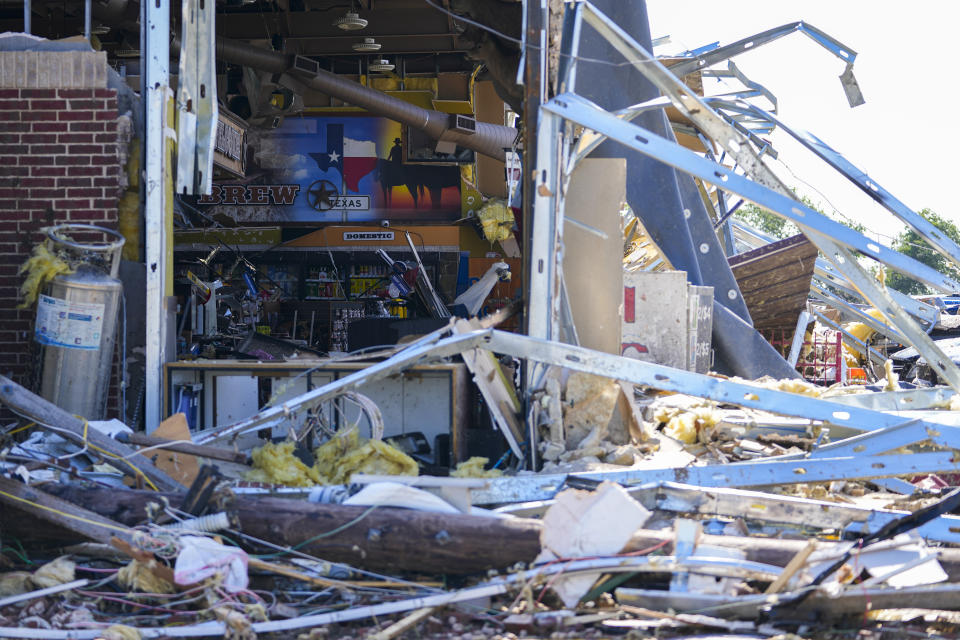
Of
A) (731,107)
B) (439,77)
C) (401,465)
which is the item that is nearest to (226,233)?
(439,77)

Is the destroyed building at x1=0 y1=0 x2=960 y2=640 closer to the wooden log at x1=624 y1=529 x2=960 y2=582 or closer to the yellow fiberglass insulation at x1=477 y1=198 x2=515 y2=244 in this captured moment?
the wooden log at x1=624 y1=529 x2=960 y2=582

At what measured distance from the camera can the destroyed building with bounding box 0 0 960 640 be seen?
4.44 m

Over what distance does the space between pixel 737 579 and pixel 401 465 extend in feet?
9.52

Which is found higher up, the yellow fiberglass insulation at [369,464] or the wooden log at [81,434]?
the wooden log at [81,434]

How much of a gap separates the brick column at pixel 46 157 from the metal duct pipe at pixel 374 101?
423cm

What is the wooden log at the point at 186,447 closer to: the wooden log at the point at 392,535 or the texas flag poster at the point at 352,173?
the wooden log at the point at 392,535

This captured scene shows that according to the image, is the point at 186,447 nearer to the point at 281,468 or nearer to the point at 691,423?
the point at 281,468

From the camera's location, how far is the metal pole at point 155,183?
7598mm

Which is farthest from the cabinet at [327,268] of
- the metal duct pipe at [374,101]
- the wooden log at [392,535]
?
the wooden log at [392,535]

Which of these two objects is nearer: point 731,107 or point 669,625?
point 669,625

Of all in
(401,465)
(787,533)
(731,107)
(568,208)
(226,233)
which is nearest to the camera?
(787,533)

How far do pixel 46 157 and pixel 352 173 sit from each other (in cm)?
928

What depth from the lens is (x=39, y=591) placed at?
4477mm

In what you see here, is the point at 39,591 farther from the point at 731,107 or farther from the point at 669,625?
the point at 731,107
